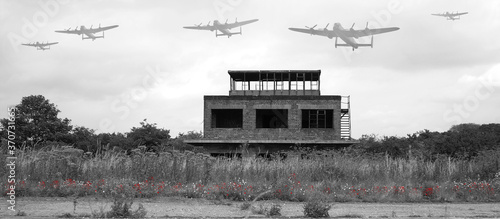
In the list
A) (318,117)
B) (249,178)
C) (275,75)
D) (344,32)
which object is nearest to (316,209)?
(249,178)

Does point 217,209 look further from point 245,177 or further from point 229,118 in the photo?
point 229,118

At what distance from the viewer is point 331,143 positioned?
116ft

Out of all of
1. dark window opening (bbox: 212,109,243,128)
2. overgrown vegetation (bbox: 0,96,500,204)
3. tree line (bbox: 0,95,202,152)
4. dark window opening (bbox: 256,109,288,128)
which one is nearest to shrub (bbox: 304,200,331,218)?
overgrown vegetation (bbox: 0,96,500,204)

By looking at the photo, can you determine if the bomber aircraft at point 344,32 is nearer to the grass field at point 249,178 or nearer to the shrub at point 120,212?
the grass field at point 249,178

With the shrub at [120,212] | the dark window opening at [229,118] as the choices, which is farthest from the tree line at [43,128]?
the shrub at [120,212]

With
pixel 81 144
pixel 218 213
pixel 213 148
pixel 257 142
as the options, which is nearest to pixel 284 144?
pixel 257 142

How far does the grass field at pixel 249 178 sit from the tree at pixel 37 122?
42030 mm

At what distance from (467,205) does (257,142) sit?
24063mm

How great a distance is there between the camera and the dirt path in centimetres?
854

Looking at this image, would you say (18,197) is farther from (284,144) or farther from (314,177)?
(284,144)

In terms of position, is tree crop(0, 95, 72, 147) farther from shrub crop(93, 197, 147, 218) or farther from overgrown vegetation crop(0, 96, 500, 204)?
shrub crop(93, 197, 147, 218)

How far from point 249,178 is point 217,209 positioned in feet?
16.2

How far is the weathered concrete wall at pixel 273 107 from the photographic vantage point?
125 feet

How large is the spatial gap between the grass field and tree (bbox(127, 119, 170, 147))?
963 inches
